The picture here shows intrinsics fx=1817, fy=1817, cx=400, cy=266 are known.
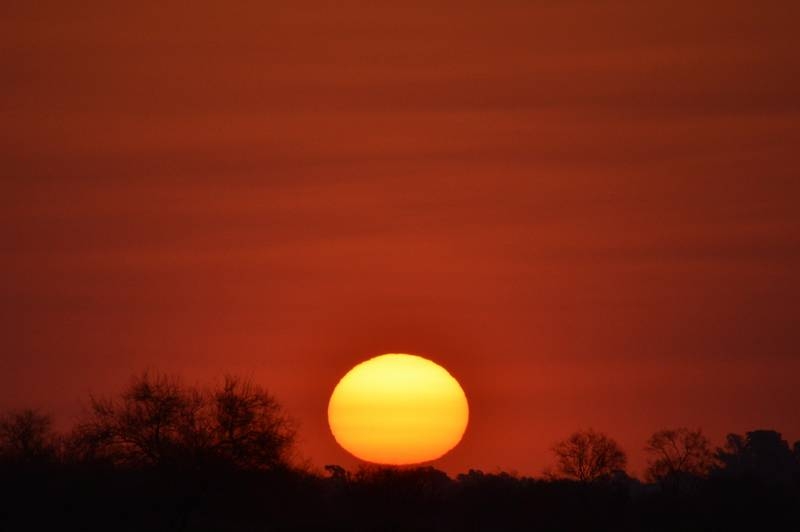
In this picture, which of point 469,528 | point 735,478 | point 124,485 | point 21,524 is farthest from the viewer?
point 735,478

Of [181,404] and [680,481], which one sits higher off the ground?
[680,481]

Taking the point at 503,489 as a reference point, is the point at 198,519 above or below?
below

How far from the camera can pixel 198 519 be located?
86562 mm

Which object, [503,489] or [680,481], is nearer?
[503,489]

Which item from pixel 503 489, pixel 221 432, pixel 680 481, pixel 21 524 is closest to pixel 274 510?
pixel 221 432

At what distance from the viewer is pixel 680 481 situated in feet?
535

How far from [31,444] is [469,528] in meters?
27.4

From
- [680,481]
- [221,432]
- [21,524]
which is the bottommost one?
[21,524]

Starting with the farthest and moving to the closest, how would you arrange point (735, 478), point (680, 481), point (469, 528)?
point (680, 481), point (735, 478), point (469, 528)

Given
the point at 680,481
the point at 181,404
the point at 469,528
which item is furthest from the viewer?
the point at 680,481

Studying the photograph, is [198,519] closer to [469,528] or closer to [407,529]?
[407,529]

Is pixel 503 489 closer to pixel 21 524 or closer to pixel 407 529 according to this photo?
pixel 407 529

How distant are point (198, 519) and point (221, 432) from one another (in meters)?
4.55

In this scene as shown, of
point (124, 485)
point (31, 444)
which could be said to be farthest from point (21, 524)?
point (31, 444)
